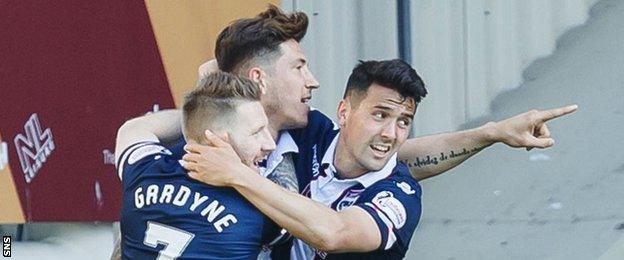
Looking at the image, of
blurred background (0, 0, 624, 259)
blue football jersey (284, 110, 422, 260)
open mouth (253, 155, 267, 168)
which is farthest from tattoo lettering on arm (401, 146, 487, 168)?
blurred background (0, 0, 624, 259)

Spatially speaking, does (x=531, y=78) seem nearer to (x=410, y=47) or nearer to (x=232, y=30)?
(x=410, y=47)

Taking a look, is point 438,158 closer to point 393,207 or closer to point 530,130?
point 530,130

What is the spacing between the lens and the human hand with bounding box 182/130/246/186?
140 inches

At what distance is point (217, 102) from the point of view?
364cm

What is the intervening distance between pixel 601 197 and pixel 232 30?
1724mm

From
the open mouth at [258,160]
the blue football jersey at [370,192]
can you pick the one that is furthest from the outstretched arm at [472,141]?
the open mouth at [258,160]

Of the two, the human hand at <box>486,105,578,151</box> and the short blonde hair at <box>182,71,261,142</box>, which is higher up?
the short blonde hair at <box>182,71,261,142</box>

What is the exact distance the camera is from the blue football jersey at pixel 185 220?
141 inches

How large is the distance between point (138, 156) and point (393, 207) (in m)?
0.69

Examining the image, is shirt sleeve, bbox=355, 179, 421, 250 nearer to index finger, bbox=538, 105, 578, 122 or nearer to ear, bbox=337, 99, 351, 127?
ear, bbox=337, 99, 351, 127

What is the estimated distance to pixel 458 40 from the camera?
5707 millimetres

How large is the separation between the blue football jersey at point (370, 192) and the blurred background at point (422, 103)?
4.50ft

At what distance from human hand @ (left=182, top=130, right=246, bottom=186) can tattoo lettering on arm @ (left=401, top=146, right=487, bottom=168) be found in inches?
31.4

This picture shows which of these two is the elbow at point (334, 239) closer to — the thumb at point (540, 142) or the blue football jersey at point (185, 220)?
the blue football jersey at point (185, 220)
